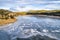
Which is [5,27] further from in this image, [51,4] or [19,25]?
[51,4]

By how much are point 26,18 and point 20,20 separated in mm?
98

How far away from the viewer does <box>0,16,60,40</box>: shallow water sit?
5.56ft

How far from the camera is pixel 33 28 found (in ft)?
5.69

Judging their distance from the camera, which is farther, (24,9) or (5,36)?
(24,9)

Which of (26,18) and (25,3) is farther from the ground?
(25,3)

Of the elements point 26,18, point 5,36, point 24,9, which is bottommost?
Result: point 5,36

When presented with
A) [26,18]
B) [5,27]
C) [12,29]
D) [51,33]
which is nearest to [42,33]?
[51,33]

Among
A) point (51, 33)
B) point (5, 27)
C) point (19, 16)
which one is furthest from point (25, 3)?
point (51, 33)

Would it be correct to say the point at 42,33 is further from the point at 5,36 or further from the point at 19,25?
the point at 5,36

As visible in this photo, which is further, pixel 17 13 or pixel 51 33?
pixel 17 13

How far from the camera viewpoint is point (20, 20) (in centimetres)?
177

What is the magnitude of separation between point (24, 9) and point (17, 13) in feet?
0.42

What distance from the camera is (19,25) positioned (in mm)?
1771

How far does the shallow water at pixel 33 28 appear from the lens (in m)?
1.70
